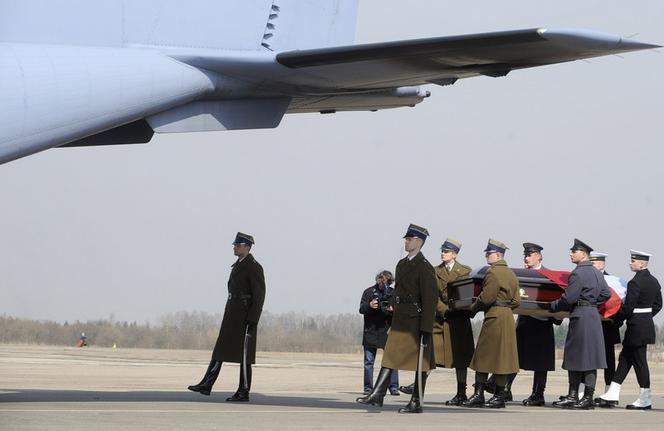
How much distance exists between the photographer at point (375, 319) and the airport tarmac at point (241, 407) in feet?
1.70

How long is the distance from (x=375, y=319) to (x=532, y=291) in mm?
2476

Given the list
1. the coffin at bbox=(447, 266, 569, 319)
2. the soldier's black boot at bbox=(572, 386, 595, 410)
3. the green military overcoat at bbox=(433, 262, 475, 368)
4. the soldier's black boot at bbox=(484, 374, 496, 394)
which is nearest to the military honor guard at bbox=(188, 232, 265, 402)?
the green military overcoat at bbox=(433, 262, 475, 368)

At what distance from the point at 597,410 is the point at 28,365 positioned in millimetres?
11341

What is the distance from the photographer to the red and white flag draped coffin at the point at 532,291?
589 inches

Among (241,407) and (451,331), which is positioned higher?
(451,331)

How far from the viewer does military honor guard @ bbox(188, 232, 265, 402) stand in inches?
576

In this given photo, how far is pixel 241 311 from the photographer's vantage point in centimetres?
1477

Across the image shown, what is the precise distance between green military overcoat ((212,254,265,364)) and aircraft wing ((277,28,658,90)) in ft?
7.84

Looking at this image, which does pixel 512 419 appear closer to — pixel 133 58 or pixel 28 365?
pixel 133 58

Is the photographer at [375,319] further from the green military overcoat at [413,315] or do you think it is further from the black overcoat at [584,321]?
the green military overcoat at [413,315]

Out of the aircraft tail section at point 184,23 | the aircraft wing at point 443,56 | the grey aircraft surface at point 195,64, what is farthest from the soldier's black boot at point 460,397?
the aircraft tail section at point 184,23

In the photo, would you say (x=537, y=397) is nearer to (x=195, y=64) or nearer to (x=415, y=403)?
(x=415, y=403)

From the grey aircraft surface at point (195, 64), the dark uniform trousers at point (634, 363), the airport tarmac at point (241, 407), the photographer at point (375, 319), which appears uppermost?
the grey aircraft surface at point (195, 64)

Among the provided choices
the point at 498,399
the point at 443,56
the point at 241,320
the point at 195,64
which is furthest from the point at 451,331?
the point at 195,64
